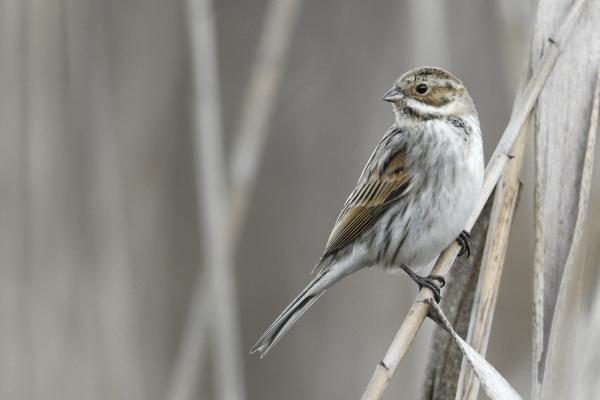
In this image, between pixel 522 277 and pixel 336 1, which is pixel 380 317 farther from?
pixel 336 1

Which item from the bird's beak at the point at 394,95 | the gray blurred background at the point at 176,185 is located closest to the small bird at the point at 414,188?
the bird's beak at the point at 394,95

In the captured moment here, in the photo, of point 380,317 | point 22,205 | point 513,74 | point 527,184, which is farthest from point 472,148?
point 22,205

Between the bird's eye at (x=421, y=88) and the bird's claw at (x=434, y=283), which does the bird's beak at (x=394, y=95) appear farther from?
the bird's claw at (x=434, y=283)

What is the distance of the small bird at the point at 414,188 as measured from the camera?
2582 millimetres

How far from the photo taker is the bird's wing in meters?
2.75

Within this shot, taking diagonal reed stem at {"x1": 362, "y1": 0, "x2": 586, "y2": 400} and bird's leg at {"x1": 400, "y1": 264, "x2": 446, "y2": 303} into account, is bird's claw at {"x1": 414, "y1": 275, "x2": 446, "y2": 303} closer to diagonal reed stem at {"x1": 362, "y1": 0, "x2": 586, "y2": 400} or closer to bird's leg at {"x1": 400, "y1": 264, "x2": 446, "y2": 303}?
bird's leg at {"x1": 400, "y1": 264, "x2": 446, "y2": 303}

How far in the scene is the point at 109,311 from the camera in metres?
3.02

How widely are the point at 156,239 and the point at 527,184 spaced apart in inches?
57.3

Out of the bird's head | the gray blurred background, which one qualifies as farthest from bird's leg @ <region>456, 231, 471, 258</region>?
the gray blurred background

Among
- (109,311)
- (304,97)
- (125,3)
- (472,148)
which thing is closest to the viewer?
(472,148)

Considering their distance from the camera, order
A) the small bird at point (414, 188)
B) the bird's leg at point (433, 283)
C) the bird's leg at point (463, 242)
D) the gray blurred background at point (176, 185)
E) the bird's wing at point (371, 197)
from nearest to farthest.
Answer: the bird's leg at point (433, 283) → the bird's leg at point (463, 242) → the small bird at point (414, 188) → the bird's wing at point (371, 197) → the gray blurred background at point (176, 185)

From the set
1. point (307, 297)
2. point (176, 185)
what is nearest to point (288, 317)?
point (307, 297)

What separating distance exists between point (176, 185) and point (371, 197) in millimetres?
1624

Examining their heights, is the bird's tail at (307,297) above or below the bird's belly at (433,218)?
below
